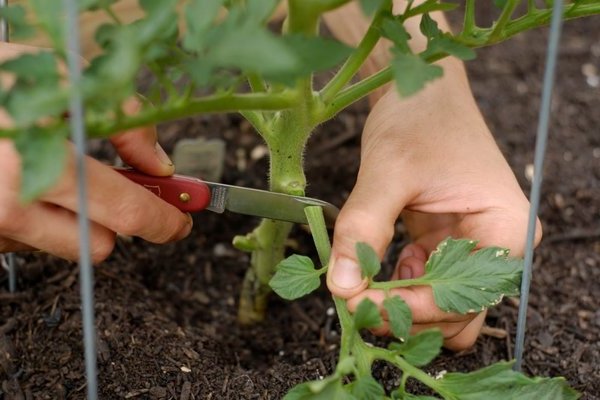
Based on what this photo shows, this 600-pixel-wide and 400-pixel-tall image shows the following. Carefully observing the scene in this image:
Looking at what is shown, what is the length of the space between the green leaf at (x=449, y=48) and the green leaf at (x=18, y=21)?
0.38m

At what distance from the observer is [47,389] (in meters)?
1.07

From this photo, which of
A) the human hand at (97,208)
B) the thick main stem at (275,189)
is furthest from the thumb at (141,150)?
the thick main stem at (275,189)

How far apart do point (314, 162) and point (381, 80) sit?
68cm

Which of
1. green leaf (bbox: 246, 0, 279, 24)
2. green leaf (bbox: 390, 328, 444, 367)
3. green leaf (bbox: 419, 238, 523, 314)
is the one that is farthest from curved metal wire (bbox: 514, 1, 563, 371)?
green leaf (bbox: 246, 0, 279, 24)

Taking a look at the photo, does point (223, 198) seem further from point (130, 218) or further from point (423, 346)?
point (423, 346)

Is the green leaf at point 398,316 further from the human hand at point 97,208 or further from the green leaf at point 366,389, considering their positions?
the human hand at point 97,208

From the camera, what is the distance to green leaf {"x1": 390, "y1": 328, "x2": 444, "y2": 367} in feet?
2.65

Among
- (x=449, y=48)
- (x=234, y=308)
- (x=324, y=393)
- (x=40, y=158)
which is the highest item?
(x=449, y=48)

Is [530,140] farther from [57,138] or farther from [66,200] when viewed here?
[57,138]

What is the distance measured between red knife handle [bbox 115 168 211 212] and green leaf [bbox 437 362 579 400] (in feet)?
1.17

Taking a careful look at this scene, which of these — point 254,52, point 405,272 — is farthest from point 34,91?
point 405,272

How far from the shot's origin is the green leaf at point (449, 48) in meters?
0.80

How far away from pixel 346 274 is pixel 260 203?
0.65 feet

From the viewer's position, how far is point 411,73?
0.73m
